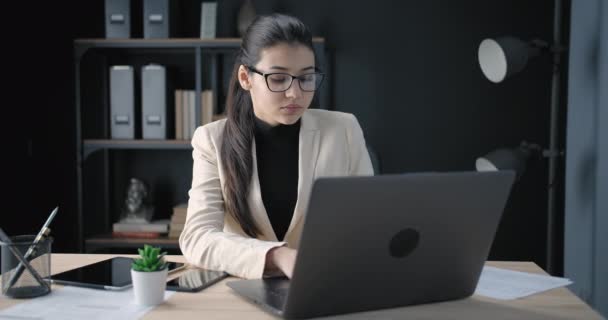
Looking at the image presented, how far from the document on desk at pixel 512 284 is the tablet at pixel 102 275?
63 centimetres

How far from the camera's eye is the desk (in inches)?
36.9

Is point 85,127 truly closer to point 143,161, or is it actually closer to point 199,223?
point 143,161

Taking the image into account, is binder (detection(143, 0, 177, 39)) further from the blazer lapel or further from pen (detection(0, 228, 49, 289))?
pen (detection(0, 228, 49, 289))

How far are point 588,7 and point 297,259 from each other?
186 cm

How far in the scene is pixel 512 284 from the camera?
115 cm

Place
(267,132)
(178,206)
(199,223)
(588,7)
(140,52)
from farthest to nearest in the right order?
(140,52), (178,206), (588,7), (267,132), (199,223)

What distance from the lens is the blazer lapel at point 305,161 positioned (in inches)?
62.4

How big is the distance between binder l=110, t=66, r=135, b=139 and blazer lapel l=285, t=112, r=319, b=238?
154 centimetres

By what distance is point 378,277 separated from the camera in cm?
91

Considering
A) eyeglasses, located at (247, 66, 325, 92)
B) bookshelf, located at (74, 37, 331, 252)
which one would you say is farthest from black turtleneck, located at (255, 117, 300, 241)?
bookshelf, located at (74, 37, 331, 252)

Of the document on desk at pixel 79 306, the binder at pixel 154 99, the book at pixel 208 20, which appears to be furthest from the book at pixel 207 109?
the document on desk at pixel 79 306

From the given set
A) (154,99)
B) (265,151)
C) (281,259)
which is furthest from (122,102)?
(281,259)

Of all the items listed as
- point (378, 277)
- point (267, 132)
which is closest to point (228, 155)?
point (267, 132)

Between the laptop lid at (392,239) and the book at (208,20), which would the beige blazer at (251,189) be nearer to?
the laptop lid at (392,239)
